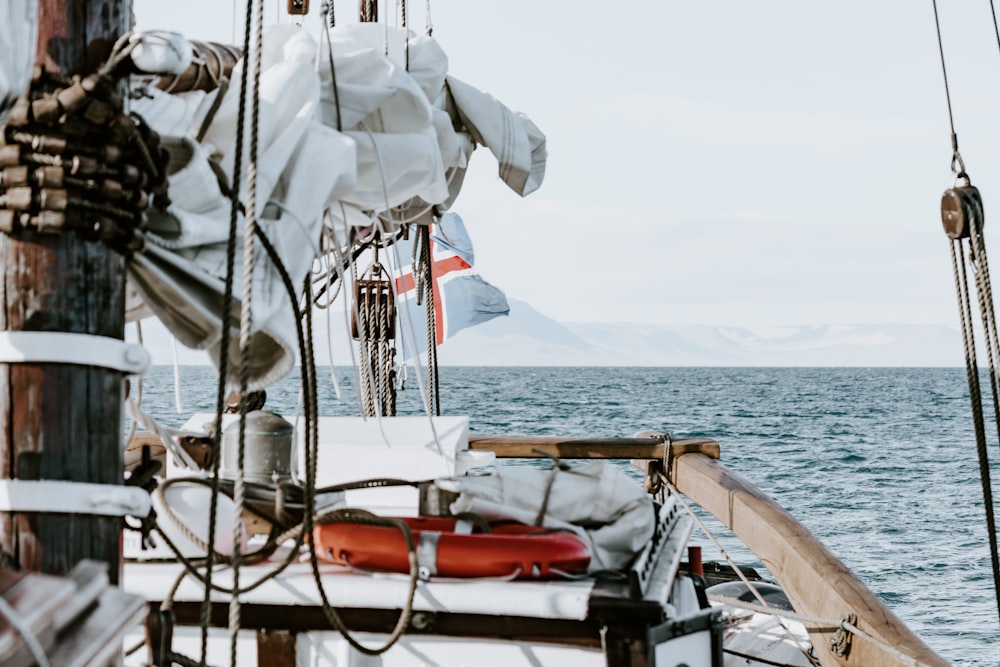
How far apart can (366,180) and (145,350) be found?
5.54ft

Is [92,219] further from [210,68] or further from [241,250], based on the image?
[210,68]

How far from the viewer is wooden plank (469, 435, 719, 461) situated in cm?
836

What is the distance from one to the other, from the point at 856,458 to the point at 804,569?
115 ft

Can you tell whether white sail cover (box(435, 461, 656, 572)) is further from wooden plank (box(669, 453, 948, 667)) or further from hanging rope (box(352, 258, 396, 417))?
hanging rope (box(352, 258, 396, 417))

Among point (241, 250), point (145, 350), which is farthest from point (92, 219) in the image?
point (241, 250)

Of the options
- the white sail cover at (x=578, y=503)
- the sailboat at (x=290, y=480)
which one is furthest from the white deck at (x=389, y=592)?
the white sail cover at (x=578, y=503)

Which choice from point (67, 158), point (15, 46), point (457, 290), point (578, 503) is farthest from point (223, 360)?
point (457, 290)

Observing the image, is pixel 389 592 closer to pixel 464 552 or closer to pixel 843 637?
pixel 464 552

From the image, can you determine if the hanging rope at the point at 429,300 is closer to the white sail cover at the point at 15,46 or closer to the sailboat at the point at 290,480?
the sailboat at the point at 290,480

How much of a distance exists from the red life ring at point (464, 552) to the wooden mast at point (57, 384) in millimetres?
939

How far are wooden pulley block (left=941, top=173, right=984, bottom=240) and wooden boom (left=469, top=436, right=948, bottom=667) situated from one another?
1.69 m

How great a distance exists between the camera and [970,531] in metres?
23.8

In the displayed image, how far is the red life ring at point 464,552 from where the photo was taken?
12.7ft

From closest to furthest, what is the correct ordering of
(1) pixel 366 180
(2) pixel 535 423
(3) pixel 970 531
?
1. (1) pixel 366 180
2. (3) pixel 970 531
3. (2) pixel 535 423
